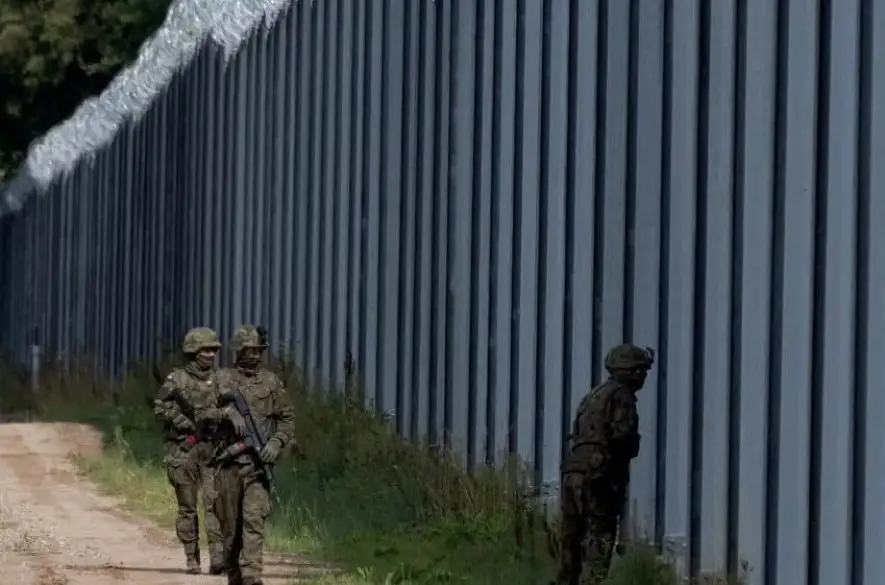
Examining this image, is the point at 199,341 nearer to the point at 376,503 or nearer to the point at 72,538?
the point at 72,538

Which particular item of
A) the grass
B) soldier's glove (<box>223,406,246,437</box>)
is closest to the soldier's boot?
the grass

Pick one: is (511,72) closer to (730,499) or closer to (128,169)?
(730,499)

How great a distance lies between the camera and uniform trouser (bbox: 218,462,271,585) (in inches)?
423

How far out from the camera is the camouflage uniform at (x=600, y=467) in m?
10.0

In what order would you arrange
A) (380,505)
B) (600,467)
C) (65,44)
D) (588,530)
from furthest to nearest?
(65,44) → (380,505) → (588,530) → (600,467)

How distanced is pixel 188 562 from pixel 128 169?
12.7m

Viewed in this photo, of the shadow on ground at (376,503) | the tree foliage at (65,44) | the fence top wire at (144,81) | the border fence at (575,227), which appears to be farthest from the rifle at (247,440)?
the tree foliage at (65,44)

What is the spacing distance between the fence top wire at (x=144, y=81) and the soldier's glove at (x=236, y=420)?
8.57 meters

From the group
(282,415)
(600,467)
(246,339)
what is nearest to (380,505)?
(282,415)

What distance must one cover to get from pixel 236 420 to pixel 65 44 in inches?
1068

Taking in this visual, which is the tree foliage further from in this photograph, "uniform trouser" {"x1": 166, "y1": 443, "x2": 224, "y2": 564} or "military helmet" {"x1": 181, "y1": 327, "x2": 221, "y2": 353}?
"military helmet" {"x1": 181, "y1": 327, "x2": 221, "y2": 353}

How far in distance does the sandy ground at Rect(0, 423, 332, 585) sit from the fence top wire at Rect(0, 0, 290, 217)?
13.5ft

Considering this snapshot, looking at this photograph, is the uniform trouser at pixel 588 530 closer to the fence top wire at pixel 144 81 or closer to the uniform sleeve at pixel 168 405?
the uniform sleeve at pixel 168 405

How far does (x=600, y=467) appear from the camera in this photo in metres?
10.1
